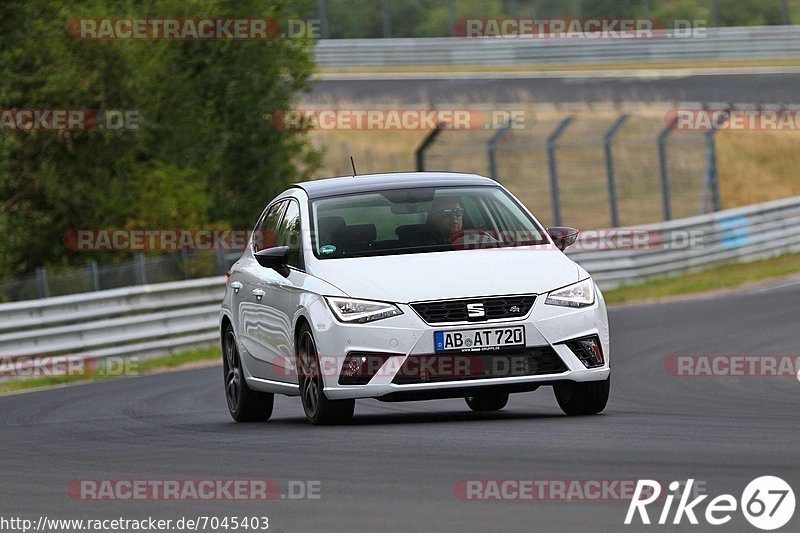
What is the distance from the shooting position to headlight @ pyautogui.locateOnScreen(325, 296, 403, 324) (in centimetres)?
965

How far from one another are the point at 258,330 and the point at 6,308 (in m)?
9.58

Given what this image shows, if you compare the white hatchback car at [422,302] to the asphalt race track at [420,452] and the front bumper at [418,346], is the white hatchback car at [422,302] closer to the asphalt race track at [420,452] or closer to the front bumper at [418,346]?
the front bumper at [418,346]

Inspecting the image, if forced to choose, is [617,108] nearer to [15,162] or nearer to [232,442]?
[15,162]

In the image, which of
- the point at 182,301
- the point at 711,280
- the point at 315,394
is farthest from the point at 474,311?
the point at 711,280

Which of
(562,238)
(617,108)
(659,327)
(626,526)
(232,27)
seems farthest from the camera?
(617,108)

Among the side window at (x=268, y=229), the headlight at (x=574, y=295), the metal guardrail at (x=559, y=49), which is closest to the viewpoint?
the headlight at (x=574, y=295)

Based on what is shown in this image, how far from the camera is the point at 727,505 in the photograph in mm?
6348

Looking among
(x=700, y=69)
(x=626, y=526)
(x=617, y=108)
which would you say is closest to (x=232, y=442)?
(x=626, y=526)

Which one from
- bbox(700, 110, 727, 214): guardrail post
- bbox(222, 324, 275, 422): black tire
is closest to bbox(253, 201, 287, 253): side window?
bbox(222, 324, 275, 422): black tire

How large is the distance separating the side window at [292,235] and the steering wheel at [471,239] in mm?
1011

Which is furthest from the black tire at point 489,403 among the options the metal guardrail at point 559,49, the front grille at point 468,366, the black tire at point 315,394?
the metal guardrail at point 559,49

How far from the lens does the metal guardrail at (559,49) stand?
47219 millimetres

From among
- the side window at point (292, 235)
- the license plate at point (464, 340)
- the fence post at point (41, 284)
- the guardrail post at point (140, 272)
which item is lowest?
the guardrail post at point (140, 272)

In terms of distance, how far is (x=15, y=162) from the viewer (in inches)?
1021
